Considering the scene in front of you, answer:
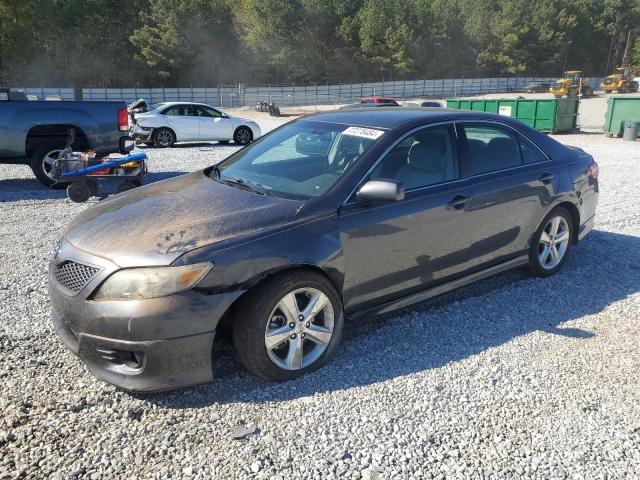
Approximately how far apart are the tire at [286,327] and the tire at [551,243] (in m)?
2.25

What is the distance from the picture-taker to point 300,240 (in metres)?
3.13

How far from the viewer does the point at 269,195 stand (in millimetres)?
3488

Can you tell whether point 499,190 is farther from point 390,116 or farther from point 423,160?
point 390,116

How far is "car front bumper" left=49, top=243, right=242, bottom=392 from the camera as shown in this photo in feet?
9.05

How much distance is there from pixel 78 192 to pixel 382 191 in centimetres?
619

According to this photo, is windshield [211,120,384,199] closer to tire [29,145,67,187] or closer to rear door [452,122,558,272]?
rear door [452,122,558,272]

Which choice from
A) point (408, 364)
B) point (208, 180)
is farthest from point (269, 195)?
point (408, 364)

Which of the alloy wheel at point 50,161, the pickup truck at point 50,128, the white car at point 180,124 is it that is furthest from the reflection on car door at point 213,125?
the alloy wheel at point 50,161

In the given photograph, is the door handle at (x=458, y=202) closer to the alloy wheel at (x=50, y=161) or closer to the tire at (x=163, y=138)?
the alloy wheel at (x=50, y=161)

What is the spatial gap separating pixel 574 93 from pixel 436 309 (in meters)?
52.7

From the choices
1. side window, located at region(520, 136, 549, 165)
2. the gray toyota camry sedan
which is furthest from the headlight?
side window, located at region(520, 136, 549, 165)

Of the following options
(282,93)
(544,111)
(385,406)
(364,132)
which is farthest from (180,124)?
(282,93)

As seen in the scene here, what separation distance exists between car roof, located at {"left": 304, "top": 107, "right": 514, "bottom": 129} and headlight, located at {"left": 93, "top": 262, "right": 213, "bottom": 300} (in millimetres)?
1816

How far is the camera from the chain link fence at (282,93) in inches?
1946
